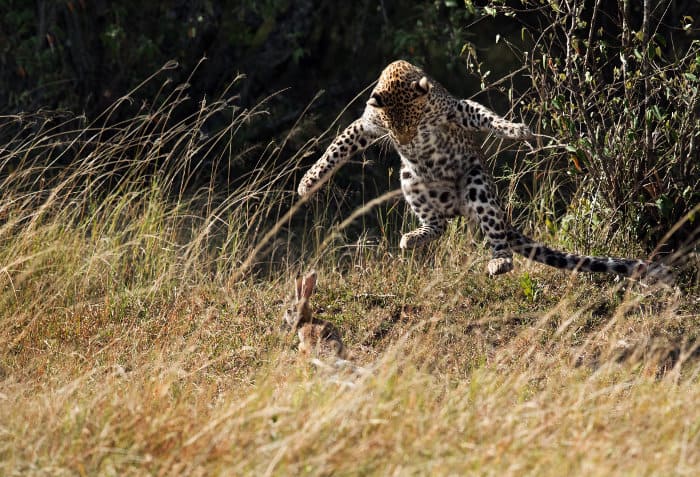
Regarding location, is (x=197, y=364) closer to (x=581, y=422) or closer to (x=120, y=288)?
(x=120, y=288)

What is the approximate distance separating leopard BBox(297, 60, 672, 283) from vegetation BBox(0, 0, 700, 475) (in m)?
0.29

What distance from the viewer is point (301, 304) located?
20.8ft

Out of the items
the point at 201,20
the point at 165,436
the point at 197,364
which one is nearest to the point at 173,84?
the point at 201,20

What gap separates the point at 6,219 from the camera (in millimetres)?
7621

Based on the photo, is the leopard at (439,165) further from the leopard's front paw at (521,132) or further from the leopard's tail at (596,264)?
the leopard's front paw at (521,132)

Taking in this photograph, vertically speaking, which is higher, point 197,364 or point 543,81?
point 543,81

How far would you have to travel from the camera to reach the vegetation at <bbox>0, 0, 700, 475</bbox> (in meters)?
4.31

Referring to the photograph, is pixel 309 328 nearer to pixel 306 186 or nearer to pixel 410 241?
pixel 306 186

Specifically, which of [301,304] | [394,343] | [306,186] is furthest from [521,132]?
[301,304]

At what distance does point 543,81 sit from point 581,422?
10.9ft

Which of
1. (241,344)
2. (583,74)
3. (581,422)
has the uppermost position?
(583,74)

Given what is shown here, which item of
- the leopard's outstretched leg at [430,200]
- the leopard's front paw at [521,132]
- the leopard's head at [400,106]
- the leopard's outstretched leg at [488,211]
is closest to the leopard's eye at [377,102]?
the leopard's head at [400,106]

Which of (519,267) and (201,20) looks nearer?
(519,267)

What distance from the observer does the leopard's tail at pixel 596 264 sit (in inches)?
273
